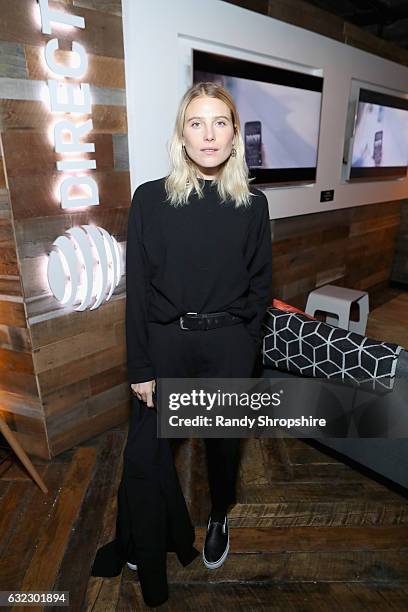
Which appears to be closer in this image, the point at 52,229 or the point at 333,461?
the point at 52,229

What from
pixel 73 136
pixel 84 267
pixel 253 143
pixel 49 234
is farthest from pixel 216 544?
pixel 253 143

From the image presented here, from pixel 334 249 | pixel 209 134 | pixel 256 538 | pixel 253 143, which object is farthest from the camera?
pixel 334 249

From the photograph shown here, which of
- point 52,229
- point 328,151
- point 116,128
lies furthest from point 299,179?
point 52,229

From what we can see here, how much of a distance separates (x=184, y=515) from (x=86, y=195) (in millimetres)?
1494

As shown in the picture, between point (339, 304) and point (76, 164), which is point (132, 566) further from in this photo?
point (339, 304)

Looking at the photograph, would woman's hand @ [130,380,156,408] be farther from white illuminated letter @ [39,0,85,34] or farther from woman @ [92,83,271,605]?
white illuminated letter @ [39,0,85,34]

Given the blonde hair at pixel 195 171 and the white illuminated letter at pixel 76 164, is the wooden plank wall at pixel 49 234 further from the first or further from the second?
the blonde hair at pixel 195 171

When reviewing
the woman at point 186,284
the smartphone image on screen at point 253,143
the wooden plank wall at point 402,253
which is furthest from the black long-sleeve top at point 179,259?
the wooden plank wall at point 402,253

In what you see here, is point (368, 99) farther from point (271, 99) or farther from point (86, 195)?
point (86, 195)

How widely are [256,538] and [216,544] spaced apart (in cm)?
21

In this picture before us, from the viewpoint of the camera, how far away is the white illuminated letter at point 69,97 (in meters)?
1.87

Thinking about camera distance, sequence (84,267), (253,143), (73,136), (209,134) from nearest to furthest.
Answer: (209,134) < (73,136) < (84,267) < (253,143)

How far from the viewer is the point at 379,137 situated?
4250 mm

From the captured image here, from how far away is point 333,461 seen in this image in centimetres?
234
